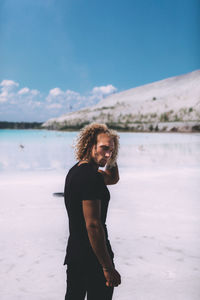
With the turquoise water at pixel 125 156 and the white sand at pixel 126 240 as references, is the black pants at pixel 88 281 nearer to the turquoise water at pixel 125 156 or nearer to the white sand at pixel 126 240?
the turquoise water at pixel 125 156

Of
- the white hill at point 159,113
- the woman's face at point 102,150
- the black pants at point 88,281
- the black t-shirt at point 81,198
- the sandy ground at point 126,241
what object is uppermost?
the white hill at point 159,113

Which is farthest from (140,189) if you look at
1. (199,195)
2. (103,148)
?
Answer: (103,148)

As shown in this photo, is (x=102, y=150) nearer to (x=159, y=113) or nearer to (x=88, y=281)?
(x=88, y=281)

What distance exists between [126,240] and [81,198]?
2.89 m

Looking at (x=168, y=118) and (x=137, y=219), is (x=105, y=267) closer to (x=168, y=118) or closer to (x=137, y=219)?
(x=137, y=219)

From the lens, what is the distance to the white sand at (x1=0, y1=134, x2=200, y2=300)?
3041 millimetres

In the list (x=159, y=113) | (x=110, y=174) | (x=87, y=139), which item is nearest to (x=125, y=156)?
(x=110, y=174)

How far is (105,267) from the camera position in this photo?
1.61 m

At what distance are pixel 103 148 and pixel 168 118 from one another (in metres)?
53.4

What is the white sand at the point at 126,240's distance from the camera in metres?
3.04

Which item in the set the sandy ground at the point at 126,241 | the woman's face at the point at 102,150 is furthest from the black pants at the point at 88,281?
the sandy ground at the point at 126,241

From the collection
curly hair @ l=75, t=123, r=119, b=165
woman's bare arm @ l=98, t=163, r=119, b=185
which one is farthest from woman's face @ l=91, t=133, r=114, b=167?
woman's bare arm @ l=98, t=163, r=119, b=185

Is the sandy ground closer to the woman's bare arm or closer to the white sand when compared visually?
the white sand

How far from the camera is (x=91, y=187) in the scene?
1.52 metres
